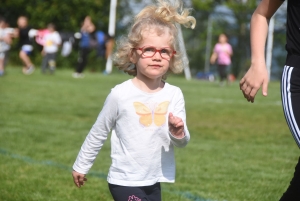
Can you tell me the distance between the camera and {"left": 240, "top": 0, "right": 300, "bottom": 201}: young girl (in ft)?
11.1

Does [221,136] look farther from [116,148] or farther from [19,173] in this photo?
[116,148]

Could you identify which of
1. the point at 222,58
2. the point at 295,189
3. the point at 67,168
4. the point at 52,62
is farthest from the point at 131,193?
the point at 52,62

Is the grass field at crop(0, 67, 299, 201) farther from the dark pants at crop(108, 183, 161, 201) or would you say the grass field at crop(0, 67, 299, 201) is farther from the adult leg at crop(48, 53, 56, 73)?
the adult leg at crop(48, 53, 56, 73)

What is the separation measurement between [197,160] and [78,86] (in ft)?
41.1

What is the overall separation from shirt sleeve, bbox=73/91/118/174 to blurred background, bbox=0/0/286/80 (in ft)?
124

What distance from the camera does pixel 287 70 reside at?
3494 millimetres

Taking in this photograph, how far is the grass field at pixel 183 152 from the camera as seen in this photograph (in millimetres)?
6316

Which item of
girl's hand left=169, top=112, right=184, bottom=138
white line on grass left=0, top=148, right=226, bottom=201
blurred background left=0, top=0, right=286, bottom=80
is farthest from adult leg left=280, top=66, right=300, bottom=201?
blurred background left=0, top=0, right=286, bottom=80

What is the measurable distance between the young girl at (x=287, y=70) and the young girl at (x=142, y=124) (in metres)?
0.70

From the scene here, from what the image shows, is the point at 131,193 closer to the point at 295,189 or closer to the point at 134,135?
the point at 134,135

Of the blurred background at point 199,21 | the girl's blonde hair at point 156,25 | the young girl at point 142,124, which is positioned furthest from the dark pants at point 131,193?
the blurred background at point 199,21

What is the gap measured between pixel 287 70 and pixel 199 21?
6079cm

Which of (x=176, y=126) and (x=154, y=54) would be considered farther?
(x=154, y=54)

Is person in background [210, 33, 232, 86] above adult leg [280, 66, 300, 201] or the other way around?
the other way around
